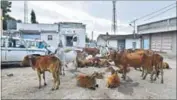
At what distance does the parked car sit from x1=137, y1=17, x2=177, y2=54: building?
14484mm

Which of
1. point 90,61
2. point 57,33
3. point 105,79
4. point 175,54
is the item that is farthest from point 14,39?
point 57,33

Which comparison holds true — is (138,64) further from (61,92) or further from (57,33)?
(57,33)

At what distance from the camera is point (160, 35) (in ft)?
104

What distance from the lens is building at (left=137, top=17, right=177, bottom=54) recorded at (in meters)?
28.4

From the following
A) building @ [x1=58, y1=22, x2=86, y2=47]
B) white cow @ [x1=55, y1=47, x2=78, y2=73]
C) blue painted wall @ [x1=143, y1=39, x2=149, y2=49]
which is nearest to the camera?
white cow @ [x1=55, y1=47, x2=78, y2=73]

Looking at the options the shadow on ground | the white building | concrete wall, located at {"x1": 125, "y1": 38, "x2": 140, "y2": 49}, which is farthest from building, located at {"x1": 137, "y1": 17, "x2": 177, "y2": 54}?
the shadow on ground

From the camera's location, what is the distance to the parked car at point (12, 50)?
17.5 m

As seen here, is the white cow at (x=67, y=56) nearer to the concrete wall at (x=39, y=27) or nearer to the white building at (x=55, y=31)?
the white building at (x=55, y=31)

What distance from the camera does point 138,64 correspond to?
1213 cm

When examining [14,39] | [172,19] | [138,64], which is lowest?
[138,64]

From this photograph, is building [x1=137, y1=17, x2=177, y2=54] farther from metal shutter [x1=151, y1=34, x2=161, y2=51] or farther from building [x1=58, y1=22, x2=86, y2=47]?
building [x1=58, y1=22, x2=86, y2=47]

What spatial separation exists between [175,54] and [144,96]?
62.2 feet

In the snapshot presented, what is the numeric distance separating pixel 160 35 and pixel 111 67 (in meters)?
20.8

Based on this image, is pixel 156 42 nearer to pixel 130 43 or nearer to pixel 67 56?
pixel 130 43
